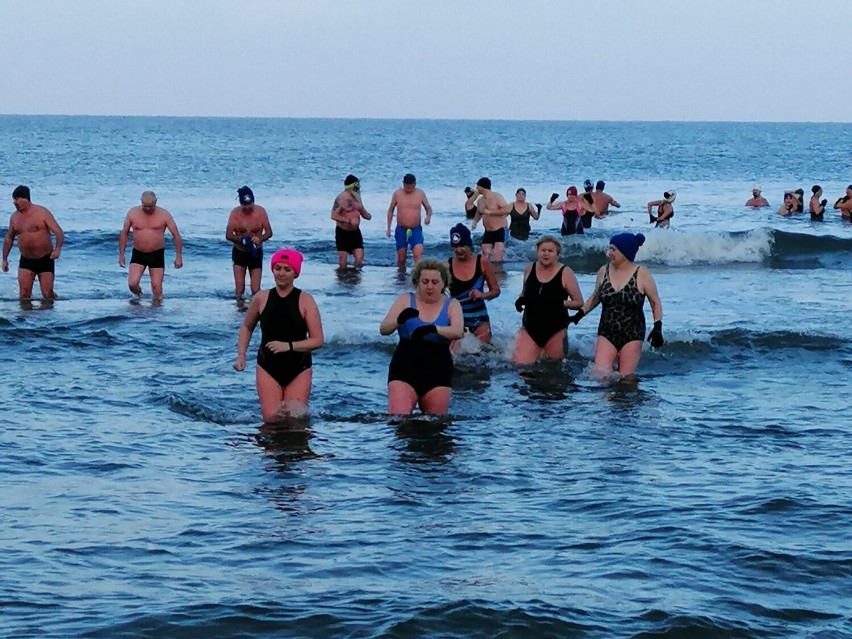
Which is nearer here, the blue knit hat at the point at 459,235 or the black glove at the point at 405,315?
the black glove at the point at 405,315

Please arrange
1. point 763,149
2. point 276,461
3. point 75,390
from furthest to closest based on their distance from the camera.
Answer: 1. point 763,149
2. point 75,390
3. point 276,461

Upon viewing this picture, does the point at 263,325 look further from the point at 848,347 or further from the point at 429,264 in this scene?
the point at 848,347

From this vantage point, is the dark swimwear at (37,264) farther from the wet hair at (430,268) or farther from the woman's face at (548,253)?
the wet hair at (430,268)

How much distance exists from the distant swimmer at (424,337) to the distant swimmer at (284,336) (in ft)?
1.79

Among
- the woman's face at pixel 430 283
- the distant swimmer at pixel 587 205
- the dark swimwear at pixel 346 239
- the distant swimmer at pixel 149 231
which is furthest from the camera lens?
the distant swimmer at pixel 587 205

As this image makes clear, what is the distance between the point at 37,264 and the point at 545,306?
751cm

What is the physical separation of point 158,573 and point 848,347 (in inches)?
376

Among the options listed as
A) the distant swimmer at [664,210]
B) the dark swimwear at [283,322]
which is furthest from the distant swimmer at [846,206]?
the dark swimwear at [283,322]

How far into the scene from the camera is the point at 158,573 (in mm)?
6316

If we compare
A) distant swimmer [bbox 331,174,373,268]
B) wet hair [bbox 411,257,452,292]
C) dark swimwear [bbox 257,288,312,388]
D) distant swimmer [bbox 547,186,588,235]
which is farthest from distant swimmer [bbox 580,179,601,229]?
dark swimwear [bbox 257,288,312,388]

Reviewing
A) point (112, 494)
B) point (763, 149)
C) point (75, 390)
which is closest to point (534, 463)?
point (112, 494)

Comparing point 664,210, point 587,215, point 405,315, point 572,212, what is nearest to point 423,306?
point 405,315

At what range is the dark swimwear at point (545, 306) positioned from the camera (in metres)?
11.2

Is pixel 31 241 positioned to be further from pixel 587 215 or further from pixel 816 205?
pixel 816 205
